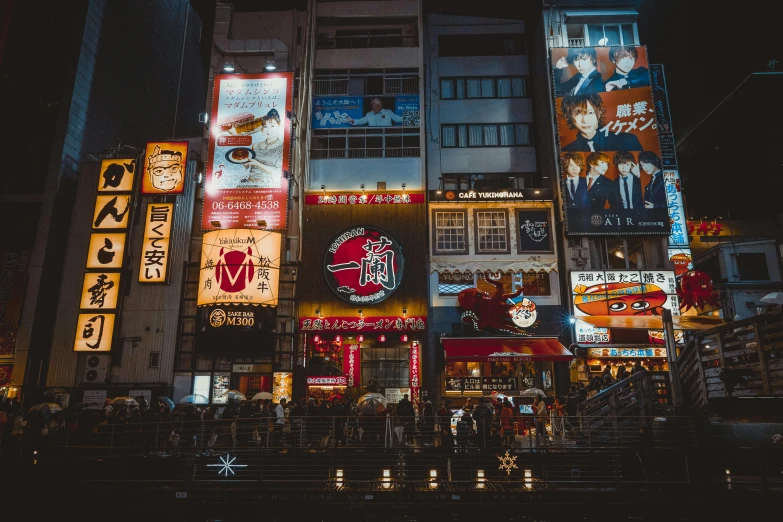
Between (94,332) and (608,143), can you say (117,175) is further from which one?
(608,143)

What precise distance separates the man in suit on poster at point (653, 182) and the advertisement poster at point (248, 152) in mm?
18823

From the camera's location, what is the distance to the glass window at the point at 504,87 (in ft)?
104

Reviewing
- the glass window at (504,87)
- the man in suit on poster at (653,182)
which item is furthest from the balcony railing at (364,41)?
the man in suit on poster at (653,182)

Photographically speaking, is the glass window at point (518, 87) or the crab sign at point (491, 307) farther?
the glass window at point (518, 87)

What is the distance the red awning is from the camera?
23594mm

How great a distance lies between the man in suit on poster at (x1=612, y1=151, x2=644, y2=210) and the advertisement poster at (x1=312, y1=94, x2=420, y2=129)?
11.3 m

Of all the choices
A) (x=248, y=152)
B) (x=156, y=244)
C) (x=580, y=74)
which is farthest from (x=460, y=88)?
(x=156, y=244)

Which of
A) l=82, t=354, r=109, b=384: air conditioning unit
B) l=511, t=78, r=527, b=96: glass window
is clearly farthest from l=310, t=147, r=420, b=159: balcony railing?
l=82, t=354, r=109, b=384: air conditioning unit

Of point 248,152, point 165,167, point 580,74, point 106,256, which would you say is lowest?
point 106,256

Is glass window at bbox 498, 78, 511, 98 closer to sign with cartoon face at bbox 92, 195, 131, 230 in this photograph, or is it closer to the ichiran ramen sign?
the ichiran ramen sign

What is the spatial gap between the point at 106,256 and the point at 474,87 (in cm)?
2315

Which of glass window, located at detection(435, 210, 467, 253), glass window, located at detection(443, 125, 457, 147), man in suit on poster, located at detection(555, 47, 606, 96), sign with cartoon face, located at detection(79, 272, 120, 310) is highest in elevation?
man in suit on poster, located at detection(555, 47, 606, 96)

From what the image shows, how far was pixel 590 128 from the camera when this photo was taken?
27.8 m

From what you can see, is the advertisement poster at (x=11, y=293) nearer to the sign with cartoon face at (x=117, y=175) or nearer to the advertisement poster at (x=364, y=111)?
the sign with cartoon face at (x=117, y=175)
